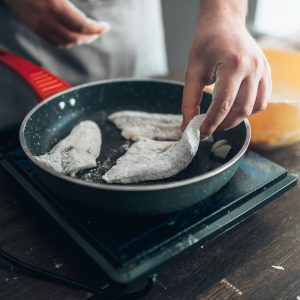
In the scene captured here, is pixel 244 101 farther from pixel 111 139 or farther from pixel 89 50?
pixel 89 50

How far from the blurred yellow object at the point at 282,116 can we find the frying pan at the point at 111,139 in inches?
2.8

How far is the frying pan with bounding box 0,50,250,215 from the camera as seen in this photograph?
0.55 metres

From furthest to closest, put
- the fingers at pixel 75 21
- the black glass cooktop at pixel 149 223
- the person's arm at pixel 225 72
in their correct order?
the fingers at pixel 75 21 → the person's arm at pixel 225 72 → the black glass cooktop at pixel 149 223

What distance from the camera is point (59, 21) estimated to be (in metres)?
0.90

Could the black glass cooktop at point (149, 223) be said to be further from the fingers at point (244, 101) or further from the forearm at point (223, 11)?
the forearm at point (223, 11)

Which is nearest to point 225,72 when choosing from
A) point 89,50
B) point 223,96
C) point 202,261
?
point 223,96

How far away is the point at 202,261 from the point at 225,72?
302 mm

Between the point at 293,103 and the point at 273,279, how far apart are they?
361mm

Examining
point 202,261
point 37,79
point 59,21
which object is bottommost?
point 202,261

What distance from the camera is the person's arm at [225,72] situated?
0.63m

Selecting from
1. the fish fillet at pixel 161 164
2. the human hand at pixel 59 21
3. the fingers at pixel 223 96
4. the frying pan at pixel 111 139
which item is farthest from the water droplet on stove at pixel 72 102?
the fingers at pixel 223 96

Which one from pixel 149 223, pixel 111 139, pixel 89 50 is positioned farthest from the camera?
pixel 89 50

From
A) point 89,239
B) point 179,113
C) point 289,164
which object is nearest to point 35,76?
point 179,113

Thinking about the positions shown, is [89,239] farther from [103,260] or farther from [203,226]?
[203,226]
